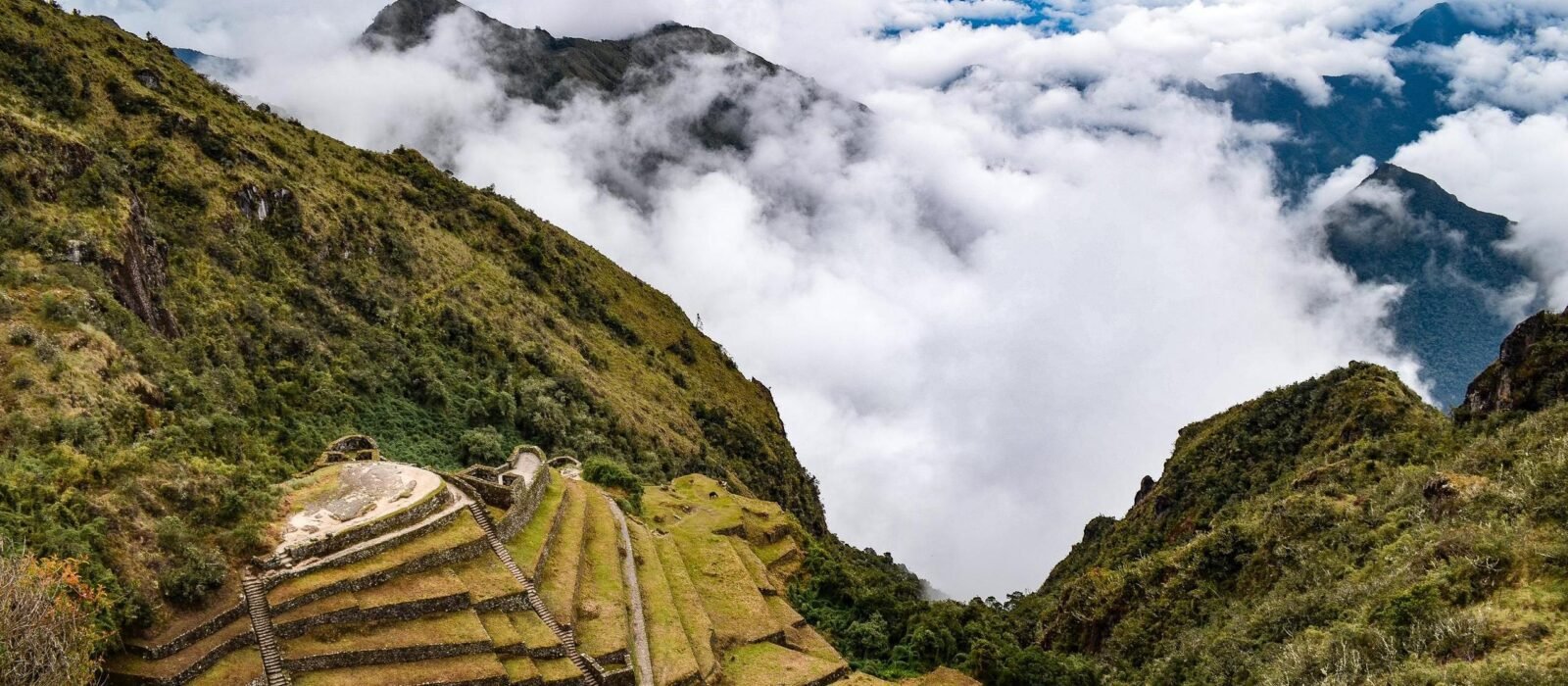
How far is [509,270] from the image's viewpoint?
88812 mm

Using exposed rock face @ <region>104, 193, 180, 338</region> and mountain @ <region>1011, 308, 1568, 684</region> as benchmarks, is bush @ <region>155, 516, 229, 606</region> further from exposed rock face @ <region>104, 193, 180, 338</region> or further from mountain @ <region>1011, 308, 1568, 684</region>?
mountain @ <region>1011, 308, 1568, 684</region>

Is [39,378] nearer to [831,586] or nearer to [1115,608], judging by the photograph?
[831,586]

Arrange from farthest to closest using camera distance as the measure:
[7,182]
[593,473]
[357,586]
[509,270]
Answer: [509,270], [593,473], [7,182], [357,586]

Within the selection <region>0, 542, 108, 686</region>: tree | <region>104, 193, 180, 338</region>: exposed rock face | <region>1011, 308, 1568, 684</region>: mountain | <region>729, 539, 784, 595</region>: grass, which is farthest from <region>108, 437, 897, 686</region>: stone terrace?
<region>1011, 308, 1568, 684</region>: mountain

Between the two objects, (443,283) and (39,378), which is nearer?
(39,378)

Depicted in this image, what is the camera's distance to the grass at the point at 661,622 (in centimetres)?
3139

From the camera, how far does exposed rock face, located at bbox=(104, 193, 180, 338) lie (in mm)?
37625

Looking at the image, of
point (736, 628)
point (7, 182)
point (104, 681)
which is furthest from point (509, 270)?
point (104, 681)

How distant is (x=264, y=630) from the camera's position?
2372 centimetres

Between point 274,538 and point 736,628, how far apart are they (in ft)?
62.0

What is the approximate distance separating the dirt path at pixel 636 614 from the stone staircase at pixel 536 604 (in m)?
1.95

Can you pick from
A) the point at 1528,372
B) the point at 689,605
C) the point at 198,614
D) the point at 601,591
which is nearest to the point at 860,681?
the point at 689,605

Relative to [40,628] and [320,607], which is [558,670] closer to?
[320,607]

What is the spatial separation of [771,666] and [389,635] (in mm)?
15548
